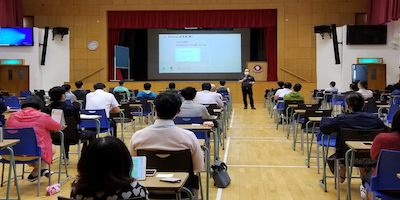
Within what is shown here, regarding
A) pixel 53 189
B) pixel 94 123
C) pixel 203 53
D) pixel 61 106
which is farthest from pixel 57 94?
pixel 203 53

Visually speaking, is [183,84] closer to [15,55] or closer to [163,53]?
[163,53]

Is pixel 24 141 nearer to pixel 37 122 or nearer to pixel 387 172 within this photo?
pixel 37 122

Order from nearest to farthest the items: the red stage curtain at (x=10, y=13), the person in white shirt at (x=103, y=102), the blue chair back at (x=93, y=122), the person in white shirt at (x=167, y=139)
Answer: the person in white shirt at (x=167, y=139) < the blue chair back at (x=93, y=122) < the person in white shirt at (x=103, y=102) < the red stage curtain at (x=10, y=13)

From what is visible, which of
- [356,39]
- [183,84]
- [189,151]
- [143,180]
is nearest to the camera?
[143,180]

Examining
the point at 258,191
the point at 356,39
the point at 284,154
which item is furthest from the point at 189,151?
the point at 356,39

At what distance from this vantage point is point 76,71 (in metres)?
19.0

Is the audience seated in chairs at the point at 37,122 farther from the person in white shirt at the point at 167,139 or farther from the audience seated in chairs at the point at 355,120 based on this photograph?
the audience seated in chairs at the point at 355,120

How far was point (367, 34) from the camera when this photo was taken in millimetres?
16562

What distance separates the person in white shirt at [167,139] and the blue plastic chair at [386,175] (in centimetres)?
124

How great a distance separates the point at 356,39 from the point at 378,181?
14630 mm

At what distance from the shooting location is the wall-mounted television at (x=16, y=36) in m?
17.1

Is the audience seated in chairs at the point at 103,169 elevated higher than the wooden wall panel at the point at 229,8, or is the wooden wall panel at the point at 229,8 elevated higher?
the wooden wall panel at the point at 229,8

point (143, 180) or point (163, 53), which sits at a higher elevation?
point (163, 53)

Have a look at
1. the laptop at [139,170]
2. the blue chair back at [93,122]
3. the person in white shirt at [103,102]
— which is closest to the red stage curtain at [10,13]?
the person in white shirt at [103,102]
